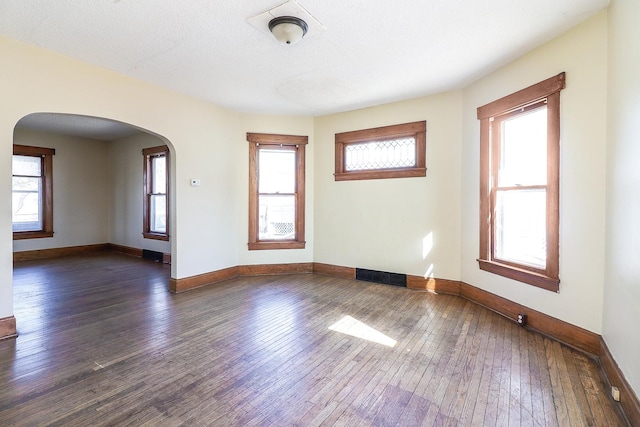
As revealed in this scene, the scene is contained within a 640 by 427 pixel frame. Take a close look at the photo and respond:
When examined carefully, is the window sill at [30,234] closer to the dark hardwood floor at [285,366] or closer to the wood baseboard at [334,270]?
the dark hardwood floor at [285,366]

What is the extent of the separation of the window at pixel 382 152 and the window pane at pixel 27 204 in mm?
6717

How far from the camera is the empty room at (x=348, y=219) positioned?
6.42 ft

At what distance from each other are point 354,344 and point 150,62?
3.51 m

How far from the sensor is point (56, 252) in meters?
6.76

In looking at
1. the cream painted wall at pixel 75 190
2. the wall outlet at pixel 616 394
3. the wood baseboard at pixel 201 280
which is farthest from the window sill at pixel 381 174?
the cream painted wall at pixel 75 190

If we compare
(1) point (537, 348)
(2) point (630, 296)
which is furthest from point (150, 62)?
(1) point (537, 348)

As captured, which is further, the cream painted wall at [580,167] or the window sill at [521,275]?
the window sill at [521,275]

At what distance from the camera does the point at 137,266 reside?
19.1ft

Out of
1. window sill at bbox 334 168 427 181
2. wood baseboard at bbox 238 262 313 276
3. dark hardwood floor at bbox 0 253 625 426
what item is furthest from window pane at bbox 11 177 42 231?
window sill at bbox 334 168 427 181

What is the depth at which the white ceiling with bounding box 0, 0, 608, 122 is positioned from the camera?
226 centimetres

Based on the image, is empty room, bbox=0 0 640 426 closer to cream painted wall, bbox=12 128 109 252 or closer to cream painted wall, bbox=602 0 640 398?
cream painted wall, bbox=602 0 640 398

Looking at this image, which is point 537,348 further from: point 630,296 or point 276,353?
point 276,353

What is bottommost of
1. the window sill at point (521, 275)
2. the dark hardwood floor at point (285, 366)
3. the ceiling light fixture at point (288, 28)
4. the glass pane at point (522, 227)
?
the dark hardwood floor at point (285, 366)

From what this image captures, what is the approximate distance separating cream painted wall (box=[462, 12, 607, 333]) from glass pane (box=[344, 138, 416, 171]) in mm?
1667
